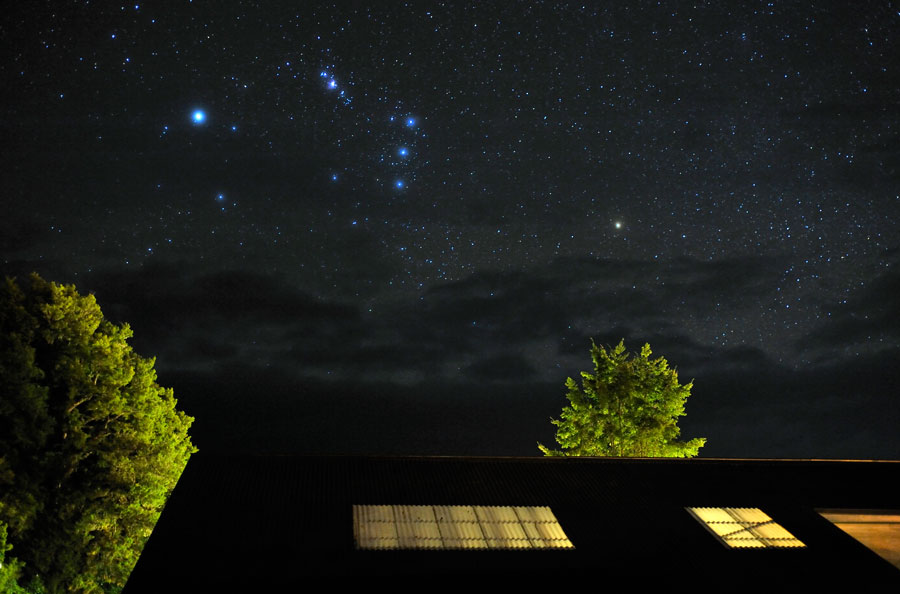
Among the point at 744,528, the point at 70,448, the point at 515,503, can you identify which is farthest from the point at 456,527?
the point at 70,448

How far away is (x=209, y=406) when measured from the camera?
228 ft

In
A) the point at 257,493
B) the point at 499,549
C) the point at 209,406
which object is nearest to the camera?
the point at 499,549

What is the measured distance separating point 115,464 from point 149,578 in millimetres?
16683

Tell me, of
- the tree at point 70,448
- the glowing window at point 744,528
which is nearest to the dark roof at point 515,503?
the glowing window at point 744,528

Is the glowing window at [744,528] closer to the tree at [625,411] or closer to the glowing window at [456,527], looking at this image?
the glowing window at [456,527]

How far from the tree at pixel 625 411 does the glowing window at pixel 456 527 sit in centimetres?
2004

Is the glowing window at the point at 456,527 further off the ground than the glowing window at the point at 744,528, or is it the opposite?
the glowing window at the point at 456,527

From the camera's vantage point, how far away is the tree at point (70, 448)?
26031 millimetres

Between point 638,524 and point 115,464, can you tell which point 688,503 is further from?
point 115,464

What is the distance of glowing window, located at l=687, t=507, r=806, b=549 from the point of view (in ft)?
51.8

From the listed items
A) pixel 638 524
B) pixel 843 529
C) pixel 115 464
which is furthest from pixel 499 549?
pixel 115 464

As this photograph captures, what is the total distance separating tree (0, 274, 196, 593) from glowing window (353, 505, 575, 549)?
1564 cm

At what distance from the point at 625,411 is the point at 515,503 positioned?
66.5ft

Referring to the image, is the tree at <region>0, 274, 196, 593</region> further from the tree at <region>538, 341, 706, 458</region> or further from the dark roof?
the tree at <region>538, 341, 706, 458</region>
